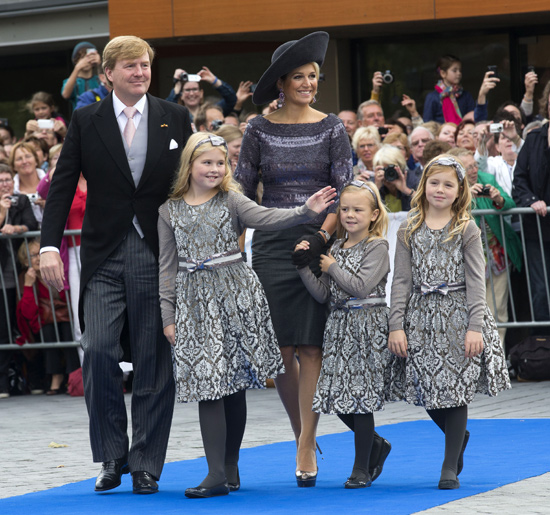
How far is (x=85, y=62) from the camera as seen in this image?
39.7 feet

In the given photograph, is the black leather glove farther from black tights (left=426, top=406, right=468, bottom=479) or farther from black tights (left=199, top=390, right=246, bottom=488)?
black tights (left=426, top=406, right=468, bottom=479)

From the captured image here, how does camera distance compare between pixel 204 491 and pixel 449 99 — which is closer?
pixel 204 491

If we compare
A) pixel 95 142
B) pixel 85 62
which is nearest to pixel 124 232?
pixel 95 142

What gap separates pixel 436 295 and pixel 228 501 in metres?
1.39

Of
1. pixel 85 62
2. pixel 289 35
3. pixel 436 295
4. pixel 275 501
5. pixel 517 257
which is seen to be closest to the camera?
pixel 275 501

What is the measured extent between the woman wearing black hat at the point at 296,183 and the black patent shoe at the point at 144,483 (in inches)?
28.0

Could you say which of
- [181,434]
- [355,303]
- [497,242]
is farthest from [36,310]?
[355,303]

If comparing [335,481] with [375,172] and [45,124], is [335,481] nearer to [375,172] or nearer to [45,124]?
[375,172]

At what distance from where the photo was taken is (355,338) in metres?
5.77

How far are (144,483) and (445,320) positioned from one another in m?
1.63

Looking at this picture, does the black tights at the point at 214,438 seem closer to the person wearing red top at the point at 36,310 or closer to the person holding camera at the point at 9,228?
the person wearing red top at the point at 36,310

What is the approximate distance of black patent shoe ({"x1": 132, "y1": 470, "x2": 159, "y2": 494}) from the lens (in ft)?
18.7

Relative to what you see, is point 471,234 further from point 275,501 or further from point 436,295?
point 275,501

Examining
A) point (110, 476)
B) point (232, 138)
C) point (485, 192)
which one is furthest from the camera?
point (232, 138)
